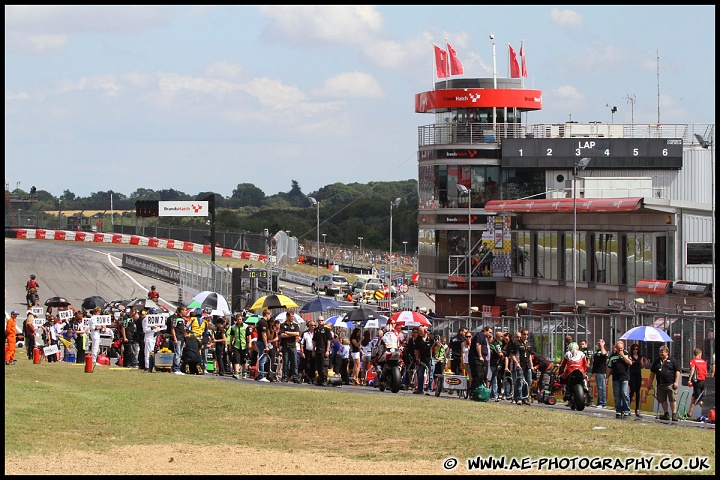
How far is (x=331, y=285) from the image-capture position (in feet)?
300

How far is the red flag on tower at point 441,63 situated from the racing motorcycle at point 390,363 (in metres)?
48.3

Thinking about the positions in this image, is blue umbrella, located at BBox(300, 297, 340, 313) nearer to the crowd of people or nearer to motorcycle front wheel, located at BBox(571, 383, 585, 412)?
the crowd of people

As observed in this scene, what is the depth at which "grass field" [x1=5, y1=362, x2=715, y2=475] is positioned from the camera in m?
16.8

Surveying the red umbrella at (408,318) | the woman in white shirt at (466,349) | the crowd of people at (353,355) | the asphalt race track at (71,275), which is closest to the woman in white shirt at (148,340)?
the crowd of people at (353,355)

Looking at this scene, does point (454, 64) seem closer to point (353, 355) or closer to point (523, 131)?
point (523, 131)

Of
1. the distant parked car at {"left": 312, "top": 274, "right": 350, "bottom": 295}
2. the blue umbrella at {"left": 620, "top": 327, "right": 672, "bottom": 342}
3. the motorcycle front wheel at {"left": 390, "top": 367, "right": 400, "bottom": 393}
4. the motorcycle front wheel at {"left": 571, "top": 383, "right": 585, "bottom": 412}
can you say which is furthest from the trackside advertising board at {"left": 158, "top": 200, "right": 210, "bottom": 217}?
the blue umbrella at {"left": 620, "top": 327, "right": 672, "bottom": 342}

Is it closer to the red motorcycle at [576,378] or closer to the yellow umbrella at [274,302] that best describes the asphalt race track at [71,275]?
the yellow umbrella at [274,302]

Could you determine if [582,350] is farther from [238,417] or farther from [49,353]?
[49,353]

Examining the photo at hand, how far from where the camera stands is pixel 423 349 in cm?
2733

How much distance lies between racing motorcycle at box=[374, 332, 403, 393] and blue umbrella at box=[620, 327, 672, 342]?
582 centimetres

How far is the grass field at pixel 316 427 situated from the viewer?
663 inches

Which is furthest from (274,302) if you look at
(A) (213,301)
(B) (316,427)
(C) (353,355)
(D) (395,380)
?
(B) (316,427)

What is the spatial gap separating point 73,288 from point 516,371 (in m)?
52.9

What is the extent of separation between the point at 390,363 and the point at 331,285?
210ft
